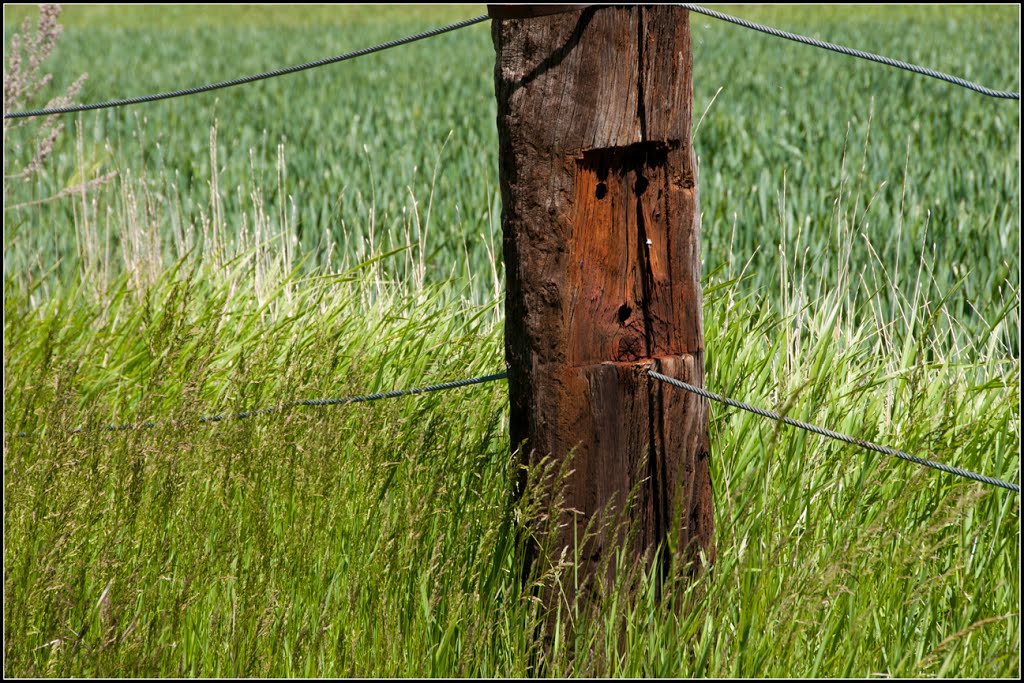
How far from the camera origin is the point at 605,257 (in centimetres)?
177

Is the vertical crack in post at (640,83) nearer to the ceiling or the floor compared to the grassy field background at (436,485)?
nearer to the ceiling

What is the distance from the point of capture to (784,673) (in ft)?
5.27

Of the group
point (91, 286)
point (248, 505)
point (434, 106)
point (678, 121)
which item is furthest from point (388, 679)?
point (434, 106)

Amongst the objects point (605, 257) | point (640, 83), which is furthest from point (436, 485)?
point (640, 83)

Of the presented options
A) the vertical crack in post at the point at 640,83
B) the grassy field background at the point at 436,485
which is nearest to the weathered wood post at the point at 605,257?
the vertical crack in post at the point at 640,83

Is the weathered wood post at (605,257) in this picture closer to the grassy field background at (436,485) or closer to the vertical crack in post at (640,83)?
the vertical crack in post at (640,83)

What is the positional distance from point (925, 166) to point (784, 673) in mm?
5523

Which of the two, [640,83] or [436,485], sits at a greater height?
[640,83]

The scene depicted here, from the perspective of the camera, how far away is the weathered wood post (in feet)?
5.61

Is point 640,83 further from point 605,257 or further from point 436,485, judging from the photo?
point 436,485

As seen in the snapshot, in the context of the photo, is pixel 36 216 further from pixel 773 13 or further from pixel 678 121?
pixel 773 13

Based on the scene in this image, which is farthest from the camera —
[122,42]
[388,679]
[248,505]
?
[122,42]

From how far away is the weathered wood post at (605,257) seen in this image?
5.61ft

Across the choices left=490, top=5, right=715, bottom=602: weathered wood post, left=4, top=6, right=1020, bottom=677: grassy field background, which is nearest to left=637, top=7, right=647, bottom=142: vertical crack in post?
left=490, top=5, right=715, bottom=602: weathered wood post
